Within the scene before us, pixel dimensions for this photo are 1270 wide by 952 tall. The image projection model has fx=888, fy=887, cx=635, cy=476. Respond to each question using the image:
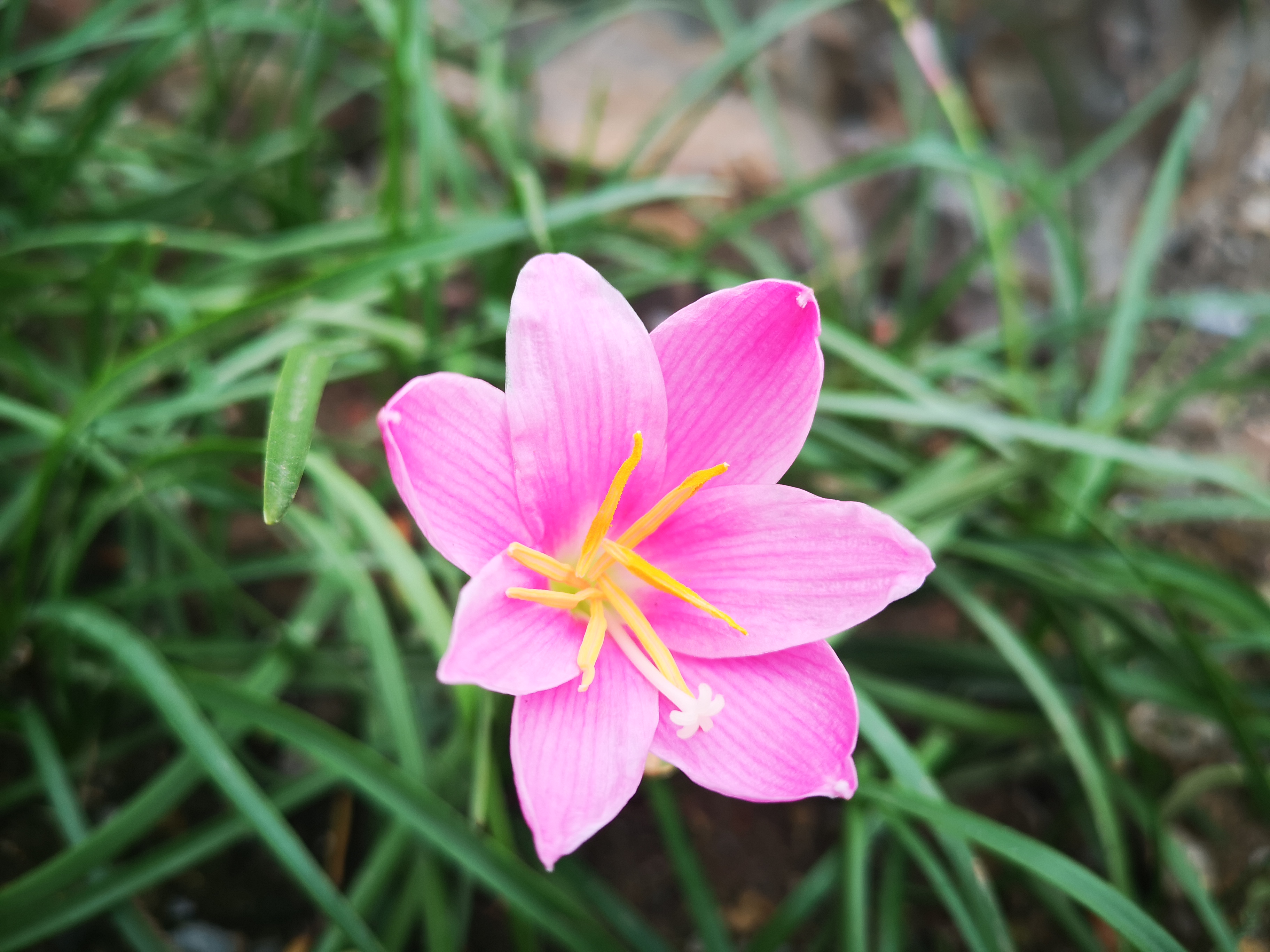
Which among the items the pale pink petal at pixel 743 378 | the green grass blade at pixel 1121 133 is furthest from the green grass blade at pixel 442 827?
the green grass blade at pixel 1121 133

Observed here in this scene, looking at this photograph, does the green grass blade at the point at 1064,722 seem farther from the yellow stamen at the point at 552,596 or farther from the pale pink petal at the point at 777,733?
the yellow stamen at the point at 552,596

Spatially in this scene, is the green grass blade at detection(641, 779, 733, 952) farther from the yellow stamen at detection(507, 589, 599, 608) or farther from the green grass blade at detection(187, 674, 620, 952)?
the yellow stamen at detection(507, 589, 599, 608)

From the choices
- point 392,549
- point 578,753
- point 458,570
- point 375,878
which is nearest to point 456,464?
point 578,753

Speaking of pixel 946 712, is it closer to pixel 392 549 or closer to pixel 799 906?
pixel 799 906

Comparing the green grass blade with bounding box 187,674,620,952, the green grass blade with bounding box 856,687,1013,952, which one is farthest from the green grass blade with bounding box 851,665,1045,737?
the green grass blade with bounding box 187,674,620,952

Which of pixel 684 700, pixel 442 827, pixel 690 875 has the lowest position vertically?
pixel 690 875

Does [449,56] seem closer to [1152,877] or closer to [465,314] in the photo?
[465,314]
